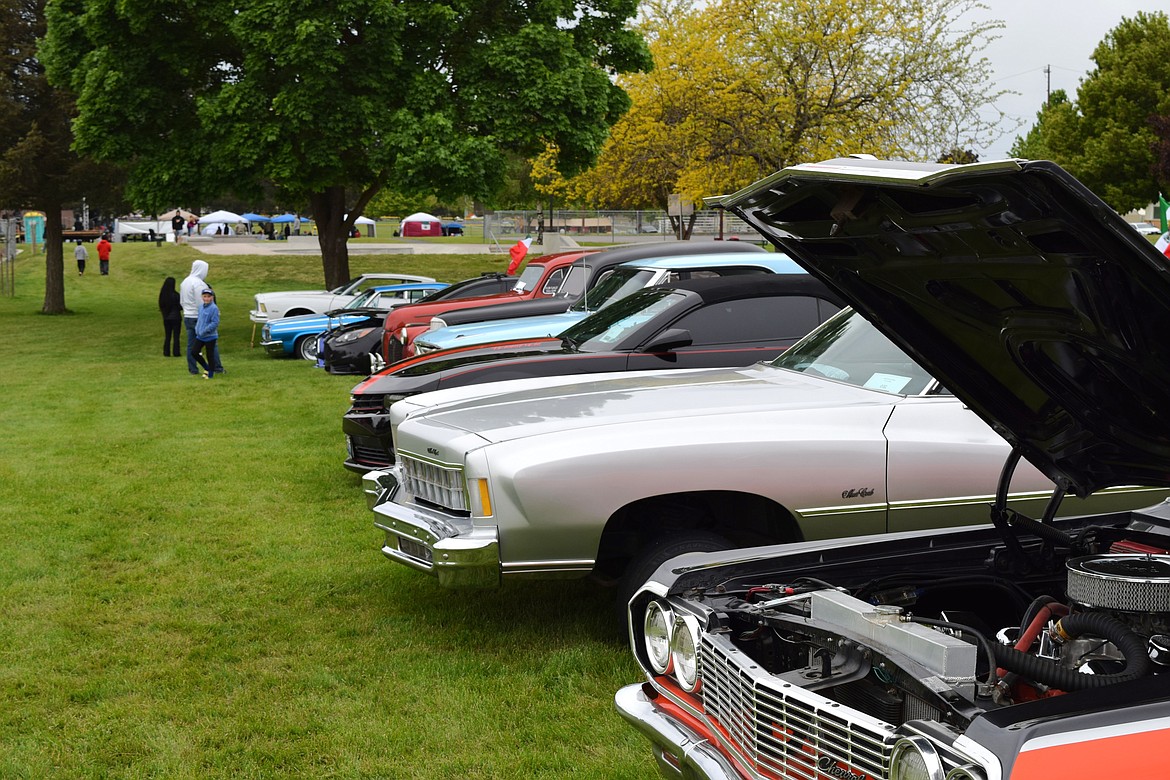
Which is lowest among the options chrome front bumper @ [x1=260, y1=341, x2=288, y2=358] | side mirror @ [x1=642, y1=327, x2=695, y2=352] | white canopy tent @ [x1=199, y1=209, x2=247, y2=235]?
chrome front bumper @ [x1=260, y1=341, x2=288, y2=358]

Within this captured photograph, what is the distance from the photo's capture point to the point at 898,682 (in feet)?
8.77

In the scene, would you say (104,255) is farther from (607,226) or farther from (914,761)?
(914,761)

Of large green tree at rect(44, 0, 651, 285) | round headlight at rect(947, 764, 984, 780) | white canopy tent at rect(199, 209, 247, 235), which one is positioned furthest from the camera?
white canopy tent at rect(199, 209, 247, 235)

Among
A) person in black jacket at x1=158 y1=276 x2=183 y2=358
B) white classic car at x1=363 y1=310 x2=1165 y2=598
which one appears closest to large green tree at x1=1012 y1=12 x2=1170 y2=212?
person in black jacket at x1=158 y1=276 x2=183 y2=358

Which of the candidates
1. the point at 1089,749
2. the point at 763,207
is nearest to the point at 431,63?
the point at 763,207

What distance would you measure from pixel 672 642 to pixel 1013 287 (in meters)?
1.35

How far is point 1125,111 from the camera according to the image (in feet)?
147

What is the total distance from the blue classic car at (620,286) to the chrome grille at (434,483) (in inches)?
226

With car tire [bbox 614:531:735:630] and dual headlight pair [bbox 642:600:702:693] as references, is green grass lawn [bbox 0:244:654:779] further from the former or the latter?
dual headlight pair [bbox 642:600:702:693]

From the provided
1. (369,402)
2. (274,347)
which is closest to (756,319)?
(369,402)

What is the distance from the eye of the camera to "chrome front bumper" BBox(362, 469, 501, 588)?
5.02 m

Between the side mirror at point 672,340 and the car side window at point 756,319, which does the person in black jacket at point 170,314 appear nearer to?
the car side window at point 756,319

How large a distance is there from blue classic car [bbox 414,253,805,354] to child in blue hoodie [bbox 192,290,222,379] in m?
5.76

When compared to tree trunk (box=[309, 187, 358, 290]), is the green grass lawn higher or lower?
lower
